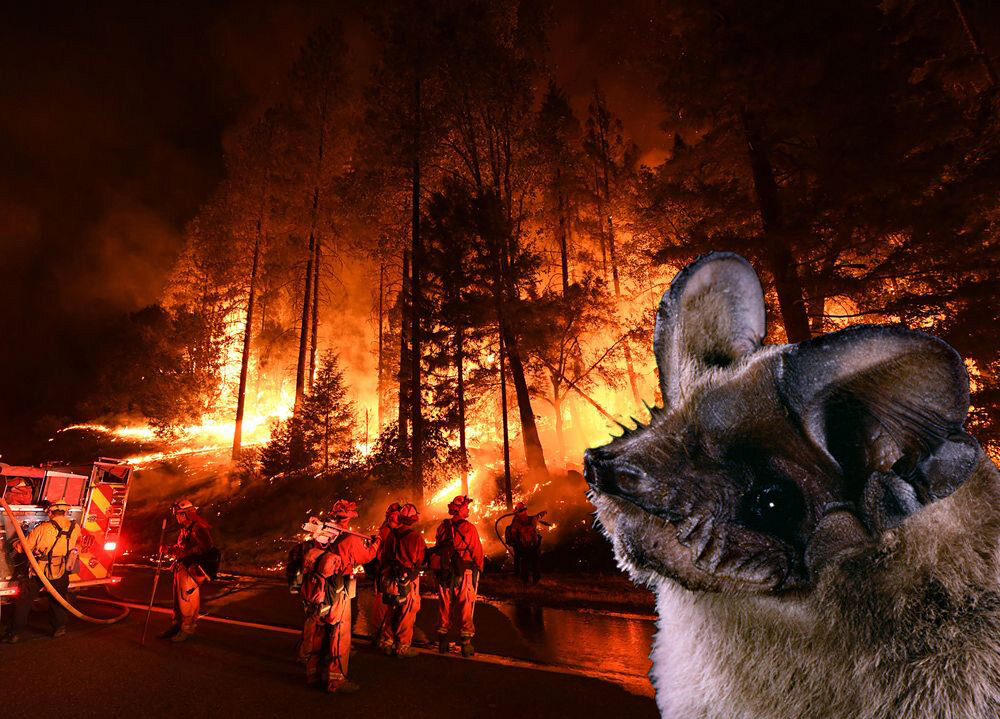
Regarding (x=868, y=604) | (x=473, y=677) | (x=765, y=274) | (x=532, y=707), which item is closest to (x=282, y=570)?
(x=473, y=677)

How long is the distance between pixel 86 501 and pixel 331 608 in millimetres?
7705

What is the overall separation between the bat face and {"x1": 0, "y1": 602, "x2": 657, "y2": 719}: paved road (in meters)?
5.40

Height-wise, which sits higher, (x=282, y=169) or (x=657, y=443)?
(x=282, y=169)

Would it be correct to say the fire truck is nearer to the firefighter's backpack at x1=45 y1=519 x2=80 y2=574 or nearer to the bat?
the firefighter's backpack at x1=45 y1=519 x2=80 y2=574

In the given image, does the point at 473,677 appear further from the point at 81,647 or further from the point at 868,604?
the point at 868,604

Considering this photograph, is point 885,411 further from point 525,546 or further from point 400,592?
point 525,546

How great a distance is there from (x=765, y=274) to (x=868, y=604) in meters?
12.3

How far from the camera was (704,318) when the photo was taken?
0.82m

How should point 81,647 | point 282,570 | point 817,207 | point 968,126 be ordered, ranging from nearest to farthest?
1. point 81,647
2. point 968,126
3. point 817,207
4. point 282,570

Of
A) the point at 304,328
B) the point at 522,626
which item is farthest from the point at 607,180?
the point at 522,626

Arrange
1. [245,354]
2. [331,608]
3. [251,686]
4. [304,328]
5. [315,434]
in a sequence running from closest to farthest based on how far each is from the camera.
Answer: [331,608] → [251,686] → [315,434] → [245,354] → [304,328]

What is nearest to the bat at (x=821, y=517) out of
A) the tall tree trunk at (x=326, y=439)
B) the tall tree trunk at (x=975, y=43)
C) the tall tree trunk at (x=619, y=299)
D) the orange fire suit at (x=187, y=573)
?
the orange fire suit at (x=187, y=573)

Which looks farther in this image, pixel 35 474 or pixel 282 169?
pixel 282 169

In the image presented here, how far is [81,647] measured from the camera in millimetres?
7105
